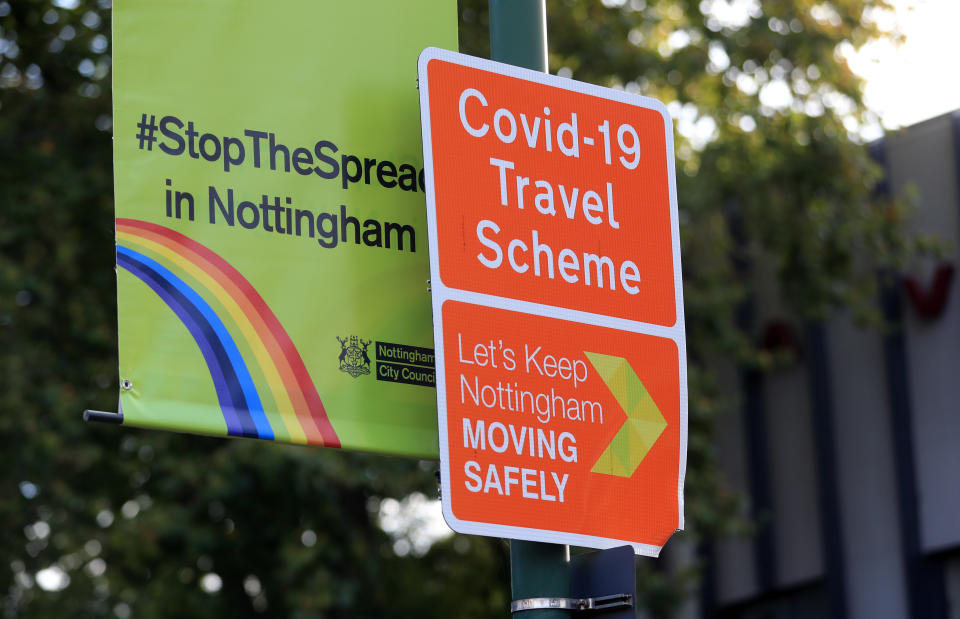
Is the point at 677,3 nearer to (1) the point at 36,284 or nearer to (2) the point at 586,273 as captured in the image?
(1) the point at 36,284

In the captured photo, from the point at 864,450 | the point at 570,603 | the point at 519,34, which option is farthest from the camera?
the point at 864,450

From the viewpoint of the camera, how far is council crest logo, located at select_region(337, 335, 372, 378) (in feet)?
13.9

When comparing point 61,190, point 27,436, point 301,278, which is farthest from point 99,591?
point 301,278

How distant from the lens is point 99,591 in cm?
1412

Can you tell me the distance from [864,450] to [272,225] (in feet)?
42.3

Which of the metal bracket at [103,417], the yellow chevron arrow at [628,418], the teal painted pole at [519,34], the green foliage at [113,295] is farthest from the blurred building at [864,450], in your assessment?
the metal bracket at [103,417]

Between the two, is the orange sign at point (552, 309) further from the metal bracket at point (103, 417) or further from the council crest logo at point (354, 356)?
the metal bracket at point (103, 417)

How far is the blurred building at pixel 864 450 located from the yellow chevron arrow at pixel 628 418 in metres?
10.4

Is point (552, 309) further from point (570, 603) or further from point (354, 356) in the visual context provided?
point (570, 603)

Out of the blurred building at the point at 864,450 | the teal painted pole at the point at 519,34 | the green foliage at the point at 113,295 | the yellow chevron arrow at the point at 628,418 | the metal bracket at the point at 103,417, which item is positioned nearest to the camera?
the metal bracket at the point at 103,417

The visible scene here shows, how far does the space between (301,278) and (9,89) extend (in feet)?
30.6

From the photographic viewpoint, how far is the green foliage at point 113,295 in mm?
12023

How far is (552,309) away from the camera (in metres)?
4.21

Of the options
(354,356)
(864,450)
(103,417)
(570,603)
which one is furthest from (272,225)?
(864,450)
